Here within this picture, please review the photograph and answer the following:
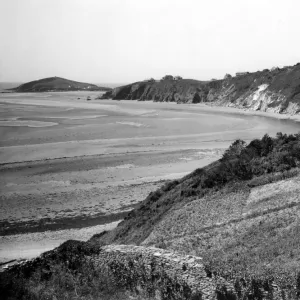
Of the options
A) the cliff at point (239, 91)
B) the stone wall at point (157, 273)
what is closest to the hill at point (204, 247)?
the stone wall at point (157, 273)

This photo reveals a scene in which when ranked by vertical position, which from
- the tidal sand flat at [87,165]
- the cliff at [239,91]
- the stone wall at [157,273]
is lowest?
the tidal sand flat at [87,165]

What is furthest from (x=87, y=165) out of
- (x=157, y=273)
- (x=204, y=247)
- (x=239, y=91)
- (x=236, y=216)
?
(x=239, y=91)

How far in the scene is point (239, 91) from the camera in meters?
114

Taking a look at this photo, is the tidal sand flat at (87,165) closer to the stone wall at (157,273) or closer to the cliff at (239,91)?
the stone wall at (157,273)

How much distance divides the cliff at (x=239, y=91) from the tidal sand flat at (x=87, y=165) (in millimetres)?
20949

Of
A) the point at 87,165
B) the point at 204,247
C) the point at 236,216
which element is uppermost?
the point at 236,216

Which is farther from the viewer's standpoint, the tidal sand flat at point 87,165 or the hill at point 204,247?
the tidal sand flat at point 87,165

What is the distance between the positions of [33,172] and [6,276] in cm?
2487

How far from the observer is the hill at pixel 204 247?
34.9 ft

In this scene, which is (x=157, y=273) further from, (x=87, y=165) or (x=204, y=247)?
(x=87, y=165)

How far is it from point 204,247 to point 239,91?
104 meters

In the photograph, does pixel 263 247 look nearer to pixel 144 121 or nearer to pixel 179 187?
pixel 179 187

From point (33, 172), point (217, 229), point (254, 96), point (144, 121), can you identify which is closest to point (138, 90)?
point (254, 96)

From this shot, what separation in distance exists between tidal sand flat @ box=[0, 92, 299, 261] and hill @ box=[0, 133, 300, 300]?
15.7 ft
